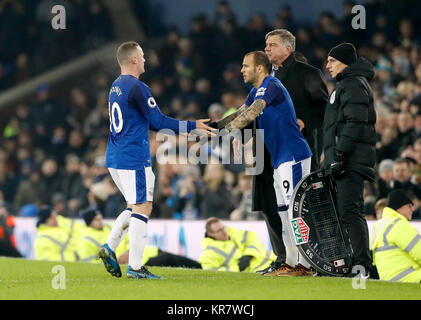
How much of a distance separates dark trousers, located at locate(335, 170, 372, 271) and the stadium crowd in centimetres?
354

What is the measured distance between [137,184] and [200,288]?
114 centimetres

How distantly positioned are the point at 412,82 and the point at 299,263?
6193mm

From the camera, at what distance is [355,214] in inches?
308

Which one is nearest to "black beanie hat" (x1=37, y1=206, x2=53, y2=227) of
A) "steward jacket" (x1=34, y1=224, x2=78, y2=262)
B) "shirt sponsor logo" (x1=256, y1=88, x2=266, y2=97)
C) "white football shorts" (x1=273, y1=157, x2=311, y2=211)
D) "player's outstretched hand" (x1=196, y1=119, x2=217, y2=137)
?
"steward jacket" (x1=34, y1=224, x2=78, y2=262)

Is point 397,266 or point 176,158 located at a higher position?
Result: point 176,158

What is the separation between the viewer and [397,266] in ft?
30.0

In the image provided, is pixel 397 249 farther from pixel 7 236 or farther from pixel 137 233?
pixel 7 236

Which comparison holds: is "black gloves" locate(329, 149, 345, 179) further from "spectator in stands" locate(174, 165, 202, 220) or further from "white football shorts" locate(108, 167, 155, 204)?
"spectator in stands" locate(174, 165, 202, 220)

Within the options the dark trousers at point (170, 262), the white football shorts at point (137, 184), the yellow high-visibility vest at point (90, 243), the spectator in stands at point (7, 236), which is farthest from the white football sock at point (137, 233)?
the spectator in stands at point (7, 236)

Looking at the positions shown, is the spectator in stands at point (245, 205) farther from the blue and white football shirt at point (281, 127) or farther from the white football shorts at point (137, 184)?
the white football shorts at point (137, 184)

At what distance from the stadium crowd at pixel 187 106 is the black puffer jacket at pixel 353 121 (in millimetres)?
3524
